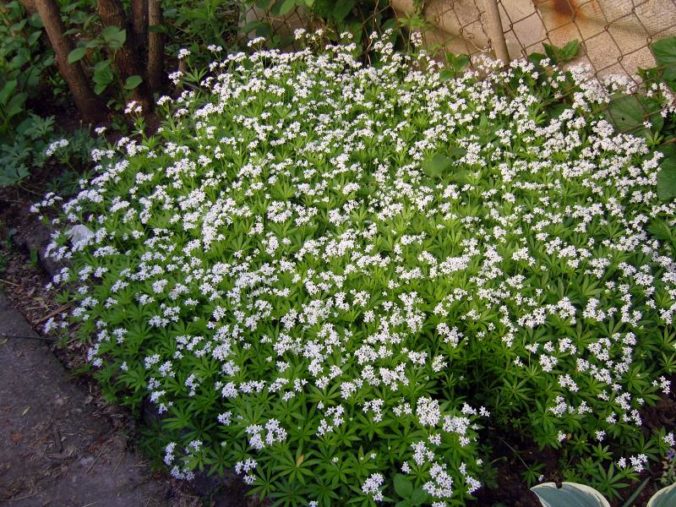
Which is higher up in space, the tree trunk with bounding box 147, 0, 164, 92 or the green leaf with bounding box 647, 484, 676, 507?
the tree trunk with bounding box 147, 0, 164, 92

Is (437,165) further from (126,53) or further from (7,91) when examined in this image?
(7,91)

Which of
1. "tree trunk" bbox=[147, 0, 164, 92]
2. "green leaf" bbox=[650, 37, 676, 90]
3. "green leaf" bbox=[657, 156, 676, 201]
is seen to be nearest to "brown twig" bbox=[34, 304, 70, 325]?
"tree trunk" bbox=[147, 0, 164, 92]

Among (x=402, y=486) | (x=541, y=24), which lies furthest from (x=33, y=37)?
(x=402, y=486)

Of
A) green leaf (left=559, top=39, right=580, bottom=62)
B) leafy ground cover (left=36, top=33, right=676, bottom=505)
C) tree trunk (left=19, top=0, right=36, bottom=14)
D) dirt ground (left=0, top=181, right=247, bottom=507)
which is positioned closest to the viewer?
leafy ground cover (left=36, top=33, right=676, bottom=505)

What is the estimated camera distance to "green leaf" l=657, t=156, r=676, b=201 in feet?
12.4

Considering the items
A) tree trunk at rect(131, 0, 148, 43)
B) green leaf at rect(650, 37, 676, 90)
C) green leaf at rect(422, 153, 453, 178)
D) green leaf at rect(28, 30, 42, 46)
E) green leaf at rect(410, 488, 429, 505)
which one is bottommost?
green leaf at rect(410, 488, 429, 505)

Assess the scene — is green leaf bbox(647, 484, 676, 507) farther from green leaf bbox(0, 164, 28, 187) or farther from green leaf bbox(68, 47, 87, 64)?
green leaf bbox(68, 47, 87, 64)

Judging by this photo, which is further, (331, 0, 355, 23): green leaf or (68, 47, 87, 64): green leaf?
(331, 0, 355, 23): green leaf

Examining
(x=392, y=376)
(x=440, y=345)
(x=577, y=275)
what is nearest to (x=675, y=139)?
(x=577, y=275)

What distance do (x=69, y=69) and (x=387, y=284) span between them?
3565 millimetres

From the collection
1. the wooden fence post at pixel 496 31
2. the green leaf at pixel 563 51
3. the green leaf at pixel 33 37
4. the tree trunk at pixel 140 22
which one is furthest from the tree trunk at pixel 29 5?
the green leaf at pixel 563 51

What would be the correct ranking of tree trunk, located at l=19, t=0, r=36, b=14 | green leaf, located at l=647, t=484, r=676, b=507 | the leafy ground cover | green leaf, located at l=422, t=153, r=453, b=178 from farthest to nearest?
tree trunk, located at l=19, t=0, r=36, b=14, green leaf, located at l=422, t=153, r=453, b=178, the leafy ground cover, green leaf, located at l=647, t=484, r=676, b=507

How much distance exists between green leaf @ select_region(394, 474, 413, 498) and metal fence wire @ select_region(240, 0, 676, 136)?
3.14m

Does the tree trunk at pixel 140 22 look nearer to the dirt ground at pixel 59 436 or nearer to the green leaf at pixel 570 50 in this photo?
the dirt ground at pixel 59 436
